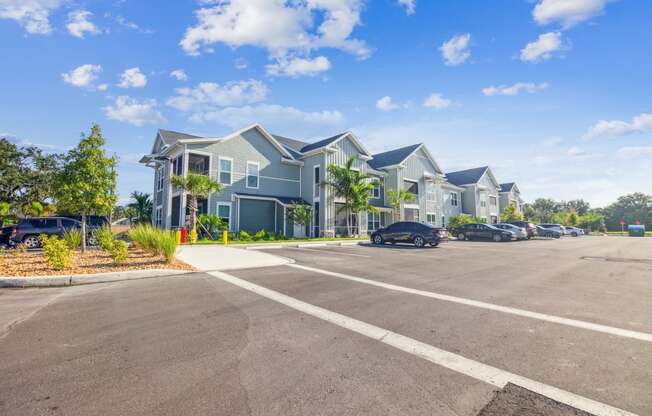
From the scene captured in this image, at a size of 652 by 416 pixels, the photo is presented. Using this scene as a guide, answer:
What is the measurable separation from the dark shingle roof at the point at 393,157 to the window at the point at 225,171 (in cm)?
1597

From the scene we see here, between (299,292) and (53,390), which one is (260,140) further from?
(53,390)

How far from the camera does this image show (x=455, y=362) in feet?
10.2

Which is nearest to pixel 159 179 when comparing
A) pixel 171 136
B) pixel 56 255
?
pixel 171 136

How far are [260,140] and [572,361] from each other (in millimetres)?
23680

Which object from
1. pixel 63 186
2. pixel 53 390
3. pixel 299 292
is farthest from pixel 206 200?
pixel 53 390

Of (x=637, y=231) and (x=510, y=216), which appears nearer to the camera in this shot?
(x=637, y=231)

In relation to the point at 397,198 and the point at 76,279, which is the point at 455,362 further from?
the point at 397,198

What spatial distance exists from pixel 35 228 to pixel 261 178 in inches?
530

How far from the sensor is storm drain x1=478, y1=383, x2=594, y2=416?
2250mm

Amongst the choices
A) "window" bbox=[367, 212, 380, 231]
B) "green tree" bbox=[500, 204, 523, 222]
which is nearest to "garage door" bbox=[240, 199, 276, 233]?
"window" bbox=[367, 212, 380, 231]

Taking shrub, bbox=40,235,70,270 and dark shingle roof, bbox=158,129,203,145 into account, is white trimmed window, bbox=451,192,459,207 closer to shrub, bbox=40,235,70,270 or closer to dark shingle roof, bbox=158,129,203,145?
dark shingle roof, bbox=158,129,203,145

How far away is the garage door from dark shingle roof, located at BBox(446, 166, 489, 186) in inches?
1158

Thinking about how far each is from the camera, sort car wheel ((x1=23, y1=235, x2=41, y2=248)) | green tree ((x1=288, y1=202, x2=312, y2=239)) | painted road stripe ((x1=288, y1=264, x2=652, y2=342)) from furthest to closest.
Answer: green tree ((x1=288, y1=202, x2=312, y2=239)) < car wheel ((x1=23, y1=235, x2=41, y2=248)) < painted road stripe ((x1=288, y1=264, x2=652, y2=342))

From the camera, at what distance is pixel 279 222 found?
2411 cm
